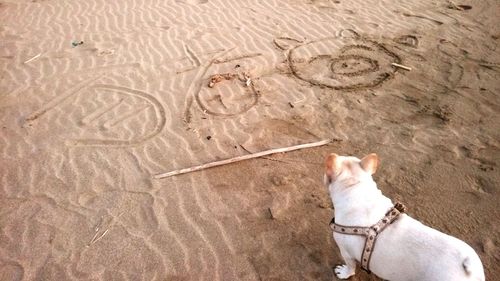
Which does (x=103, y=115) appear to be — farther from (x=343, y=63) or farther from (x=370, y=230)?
(x=370, y=230)

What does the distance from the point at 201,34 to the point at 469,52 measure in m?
4.98

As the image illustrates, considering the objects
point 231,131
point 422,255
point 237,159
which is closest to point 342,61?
point 231,131

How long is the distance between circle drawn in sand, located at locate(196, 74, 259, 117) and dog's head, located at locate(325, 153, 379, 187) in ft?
8.70

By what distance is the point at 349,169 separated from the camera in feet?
9.52

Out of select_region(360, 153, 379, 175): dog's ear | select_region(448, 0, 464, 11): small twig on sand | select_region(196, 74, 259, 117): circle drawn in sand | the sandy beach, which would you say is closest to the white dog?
select_region(360, 153, 379, 175): dog's ear

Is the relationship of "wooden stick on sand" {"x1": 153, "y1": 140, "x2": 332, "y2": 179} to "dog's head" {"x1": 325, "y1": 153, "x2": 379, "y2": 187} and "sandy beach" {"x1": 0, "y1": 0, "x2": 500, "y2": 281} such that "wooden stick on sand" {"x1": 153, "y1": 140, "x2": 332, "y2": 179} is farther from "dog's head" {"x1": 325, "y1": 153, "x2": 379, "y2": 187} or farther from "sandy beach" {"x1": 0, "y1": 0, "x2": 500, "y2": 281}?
"dog's head" {"x1": 325, "y1": 153, "x2": 379, "y2": 187}

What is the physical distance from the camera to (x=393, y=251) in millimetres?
2594

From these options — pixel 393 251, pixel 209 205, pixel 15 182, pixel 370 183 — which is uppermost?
pixel 370 183

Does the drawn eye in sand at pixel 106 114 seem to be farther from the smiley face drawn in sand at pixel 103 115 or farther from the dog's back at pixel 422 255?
the dog's back at pixel 422 255

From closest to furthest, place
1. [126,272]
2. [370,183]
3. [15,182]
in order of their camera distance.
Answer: [370,183] < [126,272] < [15,182]

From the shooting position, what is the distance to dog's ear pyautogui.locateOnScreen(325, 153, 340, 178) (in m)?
2.80

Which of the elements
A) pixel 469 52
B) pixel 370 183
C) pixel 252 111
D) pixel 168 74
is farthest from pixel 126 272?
pixel 469 52

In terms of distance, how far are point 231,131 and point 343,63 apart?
259 cm

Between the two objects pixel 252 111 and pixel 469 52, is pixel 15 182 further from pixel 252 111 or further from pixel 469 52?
pixel 469 52
